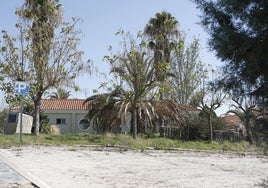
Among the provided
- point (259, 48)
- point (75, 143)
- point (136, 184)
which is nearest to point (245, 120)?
point (259, 48)

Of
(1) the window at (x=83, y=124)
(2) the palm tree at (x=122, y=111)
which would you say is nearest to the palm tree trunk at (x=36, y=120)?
(2) the palm tree at (x=122, y=111)

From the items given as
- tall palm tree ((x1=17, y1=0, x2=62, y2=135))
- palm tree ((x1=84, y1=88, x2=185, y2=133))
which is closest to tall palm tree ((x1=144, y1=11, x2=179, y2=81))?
palm tree ((x1=84, y1=88, x2=185, y2=133))

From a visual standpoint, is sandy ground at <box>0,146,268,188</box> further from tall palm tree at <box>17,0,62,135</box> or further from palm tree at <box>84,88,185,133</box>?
palm tree at <box>84,88,185,133</box>

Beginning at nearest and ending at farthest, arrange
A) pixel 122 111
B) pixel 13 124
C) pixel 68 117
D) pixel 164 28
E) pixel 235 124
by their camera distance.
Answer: pixel 235 124
pixel 13 124
pixel 122 111
pixel 164 28
pixel 68 117

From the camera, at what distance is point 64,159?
51.7 ft

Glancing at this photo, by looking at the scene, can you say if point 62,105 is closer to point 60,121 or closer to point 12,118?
point 60,121

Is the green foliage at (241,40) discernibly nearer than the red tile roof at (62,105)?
Yes

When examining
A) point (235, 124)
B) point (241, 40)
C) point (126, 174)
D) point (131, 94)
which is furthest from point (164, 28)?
point (241, 40)

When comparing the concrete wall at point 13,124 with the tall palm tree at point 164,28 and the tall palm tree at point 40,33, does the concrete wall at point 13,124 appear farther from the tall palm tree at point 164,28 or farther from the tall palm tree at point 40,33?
the tall palm tree at point 164,28

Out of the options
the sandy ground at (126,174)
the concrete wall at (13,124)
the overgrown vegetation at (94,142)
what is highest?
the concrete wall at (13,124)

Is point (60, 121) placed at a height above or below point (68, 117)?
below

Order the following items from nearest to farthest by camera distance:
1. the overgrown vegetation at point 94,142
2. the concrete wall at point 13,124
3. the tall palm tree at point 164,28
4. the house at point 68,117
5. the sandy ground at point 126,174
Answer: the sandy ground at point 126,174 < the overgrown vegetation at point 94,142 < the concrete wall at point 13,124 < the tall palm tree at point 164,28 < the house at point 68,117

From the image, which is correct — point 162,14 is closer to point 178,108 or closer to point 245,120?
point 178,108

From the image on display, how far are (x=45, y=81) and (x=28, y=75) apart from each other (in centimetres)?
115
